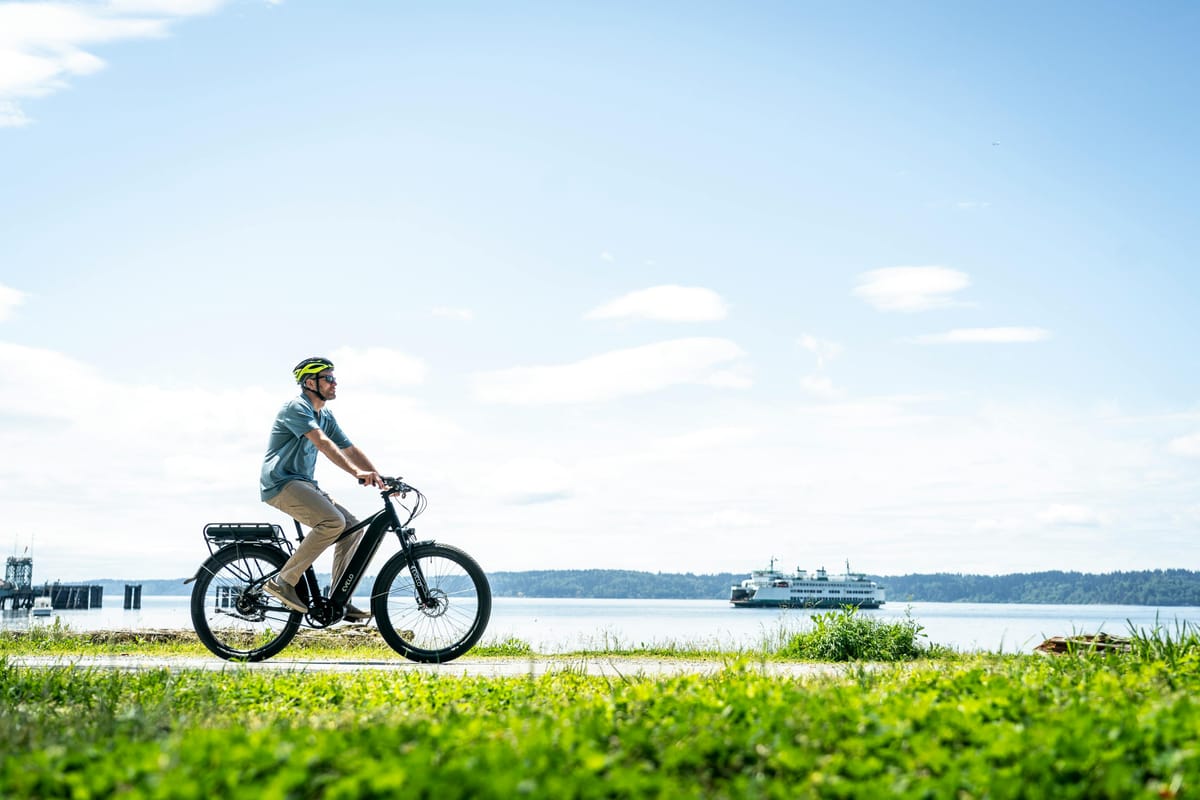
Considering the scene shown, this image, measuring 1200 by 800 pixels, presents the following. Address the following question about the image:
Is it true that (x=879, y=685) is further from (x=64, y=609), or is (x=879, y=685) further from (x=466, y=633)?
(x=64, y=609)

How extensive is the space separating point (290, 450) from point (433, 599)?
5.64 ft

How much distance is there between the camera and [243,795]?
304 cm

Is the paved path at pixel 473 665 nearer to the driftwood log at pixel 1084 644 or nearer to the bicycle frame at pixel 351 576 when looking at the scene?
the bicycle frame at pixel 351 576

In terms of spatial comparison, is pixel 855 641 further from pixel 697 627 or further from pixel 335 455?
pixel 697 627

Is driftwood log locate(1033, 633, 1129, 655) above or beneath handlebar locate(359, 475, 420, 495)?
beneath

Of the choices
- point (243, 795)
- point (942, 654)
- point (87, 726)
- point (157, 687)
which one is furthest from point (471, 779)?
point (942, 654)

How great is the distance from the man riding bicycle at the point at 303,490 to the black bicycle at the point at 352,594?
9 centimetres

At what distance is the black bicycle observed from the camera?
322 inches

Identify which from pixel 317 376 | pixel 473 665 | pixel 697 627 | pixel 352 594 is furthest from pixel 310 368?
pixel 697 627

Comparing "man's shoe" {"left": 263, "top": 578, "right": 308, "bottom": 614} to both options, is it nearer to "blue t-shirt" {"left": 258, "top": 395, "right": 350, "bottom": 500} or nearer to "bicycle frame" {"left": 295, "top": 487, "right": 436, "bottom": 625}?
"bicycle frame" {"left": 295, "top": 487, "right": 436, "bottom": 625}

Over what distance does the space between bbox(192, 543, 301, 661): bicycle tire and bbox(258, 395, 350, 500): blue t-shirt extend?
2.02 ft

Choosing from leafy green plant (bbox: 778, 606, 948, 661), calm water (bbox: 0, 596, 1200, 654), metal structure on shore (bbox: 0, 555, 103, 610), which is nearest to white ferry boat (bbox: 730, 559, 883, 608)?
calm water (bbox: 0, 596, 1200, 654)

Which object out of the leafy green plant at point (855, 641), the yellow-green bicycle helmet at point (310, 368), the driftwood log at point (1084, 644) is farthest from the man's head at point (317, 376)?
the driftwood log at point (1084, 644)

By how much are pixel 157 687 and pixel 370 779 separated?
3.37m
